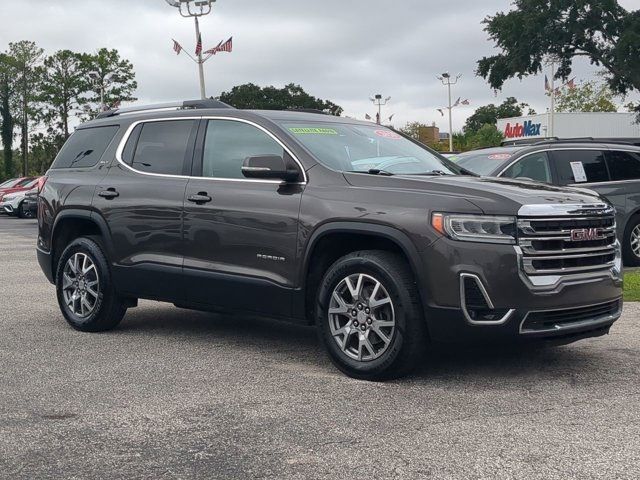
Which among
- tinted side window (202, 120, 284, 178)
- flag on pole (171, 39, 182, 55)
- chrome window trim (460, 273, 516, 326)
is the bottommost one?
chrome window trim (460, 273, 516, 326)

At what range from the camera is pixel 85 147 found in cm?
802

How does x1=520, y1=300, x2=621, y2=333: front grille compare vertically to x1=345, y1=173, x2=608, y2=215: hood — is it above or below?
below

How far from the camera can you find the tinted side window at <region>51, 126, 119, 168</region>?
25.6 ft

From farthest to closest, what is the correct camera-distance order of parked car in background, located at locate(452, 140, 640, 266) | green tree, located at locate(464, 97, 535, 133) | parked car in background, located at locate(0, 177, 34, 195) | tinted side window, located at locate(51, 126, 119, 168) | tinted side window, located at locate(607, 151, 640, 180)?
1. green tree, located at locate(464, 97, 535, 133)
2. parked car in background, located at locate(0, 177, 34, 195)
3. tinted side window, located at locate(607, 151, 640, 180)
4. parked car in background, located at locate(452, 140, 640, 266)
5. tinted side window, located at locate(51, 126, 119, 168)

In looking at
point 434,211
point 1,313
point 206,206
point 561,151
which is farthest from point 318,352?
point 561,151

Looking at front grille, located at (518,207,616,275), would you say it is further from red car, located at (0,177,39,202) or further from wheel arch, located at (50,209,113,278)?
red car, located at (0,177,39,202)

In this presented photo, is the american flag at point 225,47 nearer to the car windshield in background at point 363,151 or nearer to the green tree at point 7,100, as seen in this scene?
the car windshield in background at point 363,151

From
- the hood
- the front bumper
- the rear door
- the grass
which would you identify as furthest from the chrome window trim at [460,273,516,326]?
the grass

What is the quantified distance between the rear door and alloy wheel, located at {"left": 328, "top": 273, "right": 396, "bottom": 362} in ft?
4.98

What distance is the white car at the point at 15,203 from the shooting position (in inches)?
1337

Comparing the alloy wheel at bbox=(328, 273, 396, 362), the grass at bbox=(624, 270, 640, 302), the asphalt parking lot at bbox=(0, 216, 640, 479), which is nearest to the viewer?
the asphalt parking lot at bbox=(0, 216, 640, 479)

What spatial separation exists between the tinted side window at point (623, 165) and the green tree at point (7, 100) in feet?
212

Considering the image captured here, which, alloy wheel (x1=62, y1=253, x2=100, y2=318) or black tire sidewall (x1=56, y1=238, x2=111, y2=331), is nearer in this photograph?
black tire sidewall (x1=56, y1=238, x2=111, y2=331)

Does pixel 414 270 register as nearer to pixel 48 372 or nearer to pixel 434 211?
pixel 434 211
